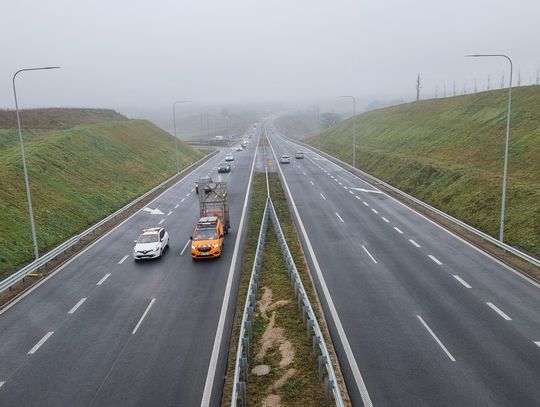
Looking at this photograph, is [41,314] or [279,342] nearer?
[279,342]

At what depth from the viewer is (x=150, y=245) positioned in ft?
85.1

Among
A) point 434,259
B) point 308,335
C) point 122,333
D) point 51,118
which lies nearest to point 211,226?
point 122,333

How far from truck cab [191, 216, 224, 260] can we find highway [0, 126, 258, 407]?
A: 1.77 ft

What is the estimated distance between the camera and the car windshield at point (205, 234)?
26234 millimetres

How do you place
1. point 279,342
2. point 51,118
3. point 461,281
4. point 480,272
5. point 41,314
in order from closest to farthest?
1. point 279,342
2. point 41,314
3. point 461,281
4. point 480,272
5. point 51,118

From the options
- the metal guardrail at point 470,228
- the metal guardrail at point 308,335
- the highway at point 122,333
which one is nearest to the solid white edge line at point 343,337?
the metal guardrail at point 308,335

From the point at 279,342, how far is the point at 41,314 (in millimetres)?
10511

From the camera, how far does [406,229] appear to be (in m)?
31.1

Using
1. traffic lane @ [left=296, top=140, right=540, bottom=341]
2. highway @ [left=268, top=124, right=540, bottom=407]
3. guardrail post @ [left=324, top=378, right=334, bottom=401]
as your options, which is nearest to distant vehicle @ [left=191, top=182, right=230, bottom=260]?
highway @ [left=268, top=124, right=540, bottom=407]

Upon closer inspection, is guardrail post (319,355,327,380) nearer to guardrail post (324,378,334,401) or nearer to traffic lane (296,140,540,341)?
guardrail post (324,378,334,401)

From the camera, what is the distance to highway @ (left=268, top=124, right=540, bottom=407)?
12758mm

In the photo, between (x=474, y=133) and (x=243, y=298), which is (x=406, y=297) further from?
(x=474, y=133)

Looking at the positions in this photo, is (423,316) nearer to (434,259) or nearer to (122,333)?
(434,259)

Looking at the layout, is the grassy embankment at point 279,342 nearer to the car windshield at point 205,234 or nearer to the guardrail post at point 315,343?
the guardrail post at point 315,343
